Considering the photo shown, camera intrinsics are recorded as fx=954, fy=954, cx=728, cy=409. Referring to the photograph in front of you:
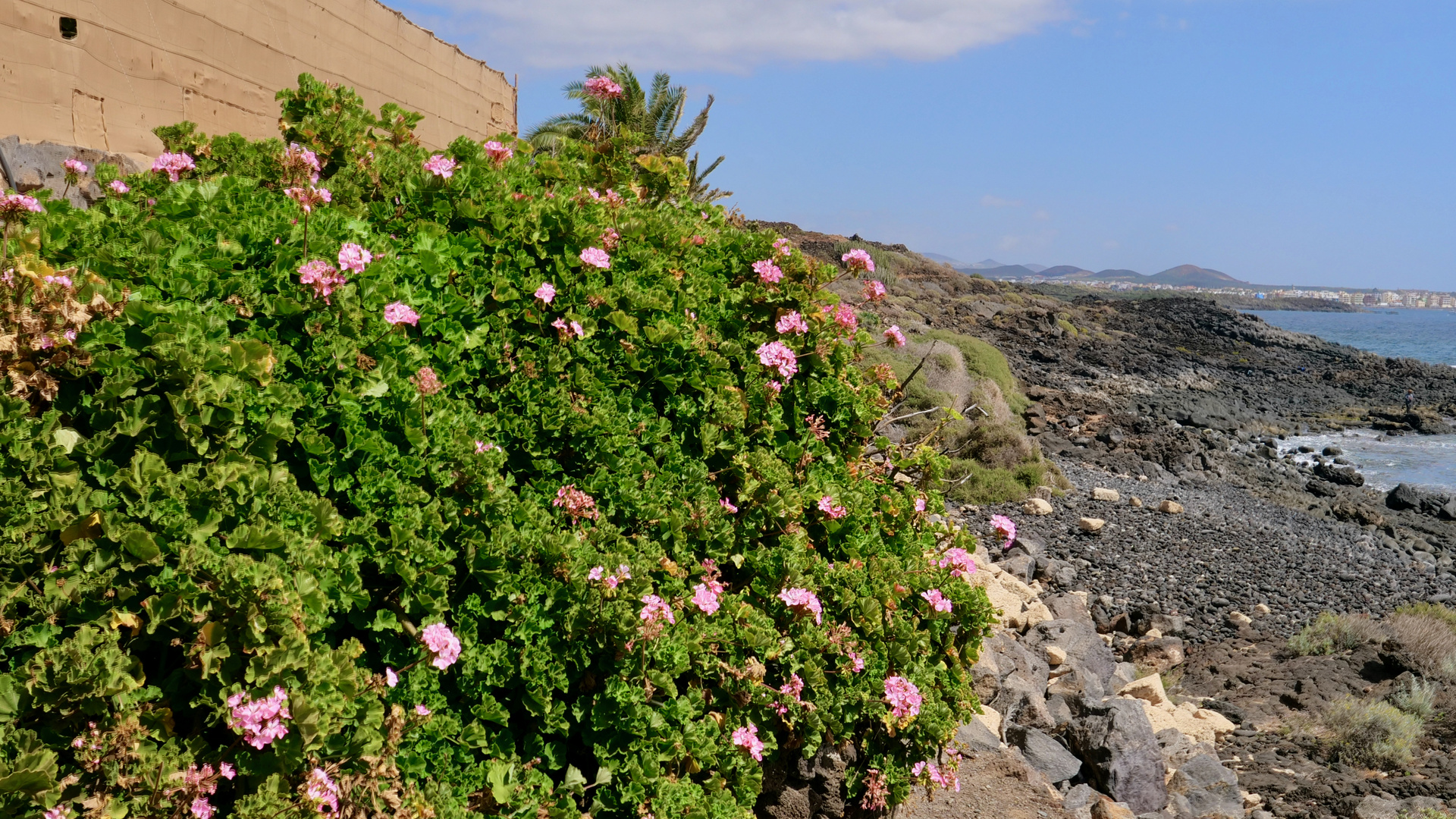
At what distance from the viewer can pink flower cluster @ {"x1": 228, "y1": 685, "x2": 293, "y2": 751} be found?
2.08m

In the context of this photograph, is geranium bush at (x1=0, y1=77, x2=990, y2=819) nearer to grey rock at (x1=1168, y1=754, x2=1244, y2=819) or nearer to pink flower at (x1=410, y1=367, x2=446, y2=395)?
pink flower at (x1=410, y1=367, x2=446, y2=395)

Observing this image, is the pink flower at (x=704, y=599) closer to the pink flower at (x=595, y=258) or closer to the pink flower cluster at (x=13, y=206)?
the pink flower at (x=595, y=258)

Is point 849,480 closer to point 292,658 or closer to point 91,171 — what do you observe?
point 292,658

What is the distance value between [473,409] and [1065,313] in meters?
44.6

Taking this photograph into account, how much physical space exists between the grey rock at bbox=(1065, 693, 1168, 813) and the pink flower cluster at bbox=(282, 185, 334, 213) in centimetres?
487

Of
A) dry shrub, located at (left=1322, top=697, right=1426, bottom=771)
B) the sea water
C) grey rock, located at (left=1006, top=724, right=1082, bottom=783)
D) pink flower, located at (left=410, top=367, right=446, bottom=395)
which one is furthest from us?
the sea water

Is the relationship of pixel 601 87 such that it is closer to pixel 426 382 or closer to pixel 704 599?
pixel 426 382

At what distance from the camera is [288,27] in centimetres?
709

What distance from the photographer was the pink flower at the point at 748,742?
3.19 metres

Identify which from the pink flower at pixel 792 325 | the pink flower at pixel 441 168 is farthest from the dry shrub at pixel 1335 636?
the pink flower at pixel 441 168

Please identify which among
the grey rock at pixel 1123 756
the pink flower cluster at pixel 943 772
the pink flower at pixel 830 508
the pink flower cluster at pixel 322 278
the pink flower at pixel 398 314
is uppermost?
the pink flower cluster at pixel 322 278

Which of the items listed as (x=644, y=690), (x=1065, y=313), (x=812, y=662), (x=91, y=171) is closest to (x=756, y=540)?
(x=812, y=662)

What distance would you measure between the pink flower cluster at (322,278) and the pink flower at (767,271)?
1.99m

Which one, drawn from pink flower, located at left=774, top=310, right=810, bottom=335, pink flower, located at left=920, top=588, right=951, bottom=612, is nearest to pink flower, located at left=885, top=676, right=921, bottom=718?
pink flower, located at left=920, top=588, right=951, bottom=612
